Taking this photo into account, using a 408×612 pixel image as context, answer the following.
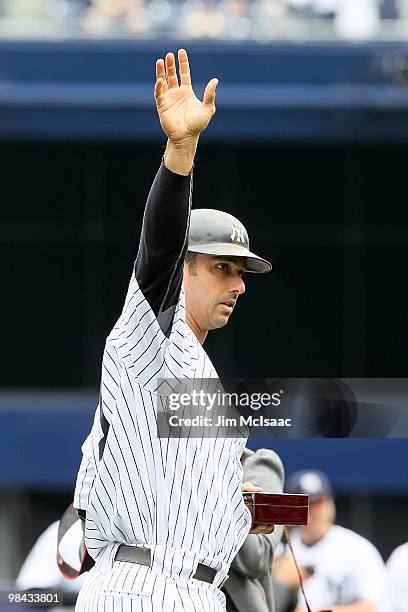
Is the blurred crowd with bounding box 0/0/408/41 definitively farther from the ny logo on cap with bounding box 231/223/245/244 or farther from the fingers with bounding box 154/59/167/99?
the fingers with bounding box 154/59/167/99

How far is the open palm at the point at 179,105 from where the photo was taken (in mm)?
2484

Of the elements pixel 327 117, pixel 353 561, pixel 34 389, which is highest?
pixel 327 117

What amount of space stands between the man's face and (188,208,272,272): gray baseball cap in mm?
19

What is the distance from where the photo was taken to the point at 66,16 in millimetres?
11797

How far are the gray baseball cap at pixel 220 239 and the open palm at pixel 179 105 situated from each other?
17.2 inches

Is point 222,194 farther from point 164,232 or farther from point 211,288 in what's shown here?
point 164,232

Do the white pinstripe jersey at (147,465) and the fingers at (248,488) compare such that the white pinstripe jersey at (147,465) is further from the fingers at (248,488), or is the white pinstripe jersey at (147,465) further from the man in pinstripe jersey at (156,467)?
the fingers at (248,488)

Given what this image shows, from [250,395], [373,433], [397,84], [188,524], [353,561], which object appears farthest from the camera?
[397,84]

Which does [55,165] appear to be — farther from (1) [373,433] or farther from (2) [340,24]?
(1) [373,433]

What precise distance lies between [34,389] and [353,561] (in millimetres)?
8203

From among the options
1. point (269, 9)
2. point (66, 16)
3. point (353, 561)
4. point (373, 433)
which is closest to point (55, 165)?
point (66, 16)

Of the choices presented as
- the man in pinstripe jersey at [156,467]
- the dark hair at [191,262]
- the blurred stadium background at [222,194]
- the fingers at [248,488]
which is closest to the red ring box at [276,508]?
the fingers at [248,488]

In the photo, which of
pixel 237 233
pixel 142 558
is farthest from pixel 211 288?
pixel 142 558

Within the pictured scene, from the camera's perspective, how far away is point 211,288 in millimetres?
2883
